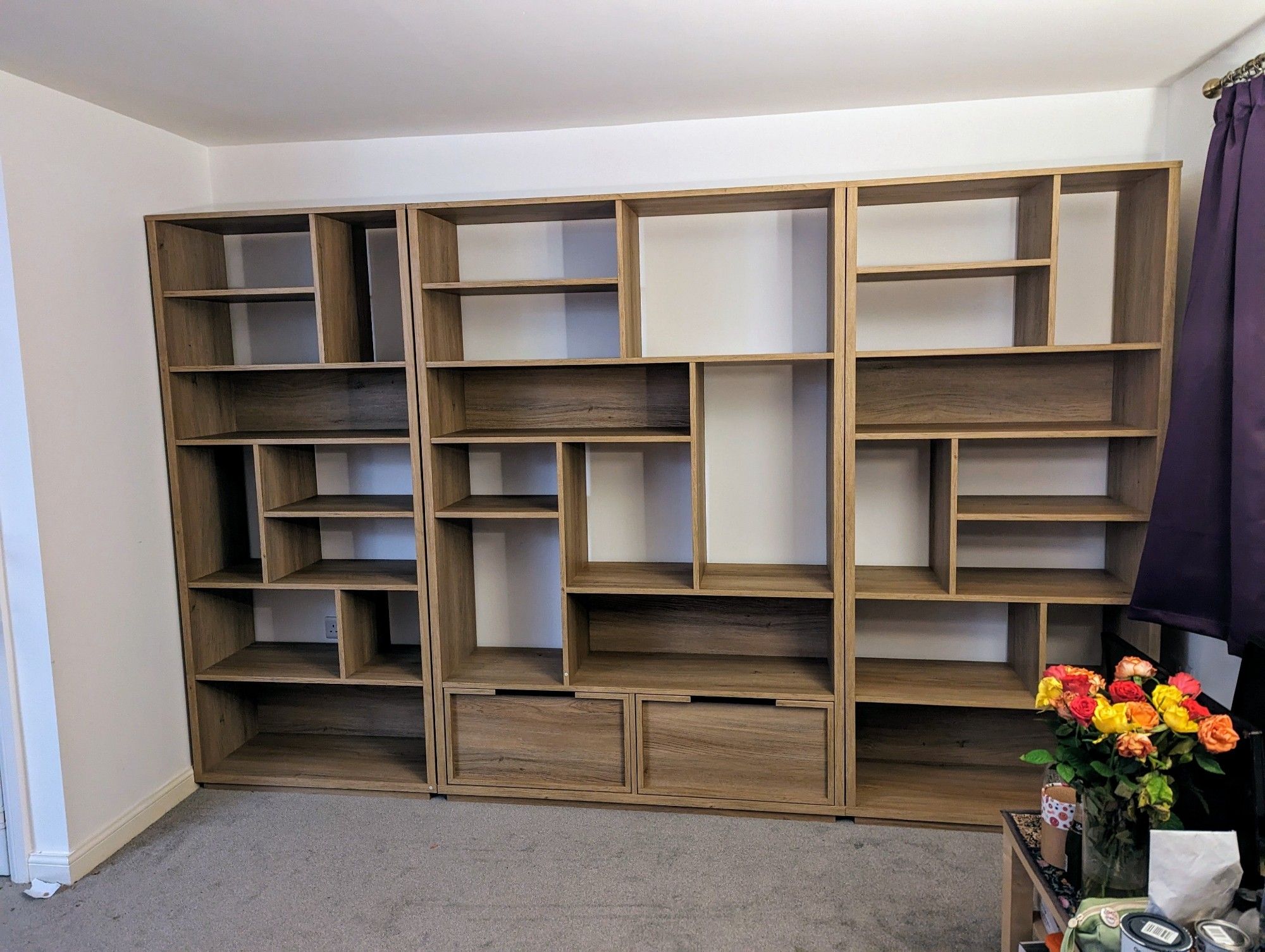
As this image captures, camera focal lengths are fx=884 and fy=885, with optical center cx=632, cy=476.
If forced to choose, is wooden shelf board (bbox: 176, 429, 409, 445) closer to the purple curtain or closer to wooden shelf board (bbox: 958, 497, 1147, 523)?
wooden shelf board (bbox: 958, 497, 1147, 523)

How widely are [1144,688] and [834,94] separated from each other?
200 cm

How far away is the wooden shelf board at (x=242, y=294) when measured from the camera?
2.97 meters

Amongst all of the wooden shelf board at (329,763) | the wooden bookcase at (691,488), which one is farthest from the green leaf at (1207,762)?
the wooden shelf board at (329,763)

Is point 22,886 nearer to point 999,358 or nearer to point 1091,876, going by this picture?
point 1091,876

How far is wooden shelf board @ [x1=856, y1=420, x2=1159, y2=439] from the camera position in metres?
2.66

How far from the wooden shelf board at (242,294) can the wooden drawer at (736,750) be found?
1.79 metres

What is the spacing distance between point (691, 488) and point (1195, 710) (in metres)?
1.69

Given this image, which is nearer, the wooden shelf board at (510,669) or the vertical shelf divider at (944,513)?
the vertical shelf divider at (944,513)

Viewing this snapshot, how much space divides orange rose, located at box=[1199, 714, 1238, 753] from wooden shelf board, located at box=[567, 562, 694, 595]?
162 cm

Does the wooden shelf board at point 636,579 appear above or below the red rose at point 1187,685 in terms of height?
below

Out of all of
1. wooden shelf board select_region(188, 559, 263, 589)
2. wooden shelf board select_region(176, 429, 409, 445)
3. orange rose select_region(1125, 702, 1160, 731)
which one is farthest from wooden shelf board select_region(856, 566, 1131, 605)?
wooden shelf board select_region(188, 559, 263, 589)

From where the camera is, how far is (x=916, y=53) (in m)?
2.48

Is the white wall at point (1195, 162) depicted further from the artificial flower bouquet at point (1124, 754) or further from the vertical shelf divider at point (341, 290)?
the vertical shelf divider at point (341, 290)

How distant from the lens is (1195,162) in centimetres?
270
